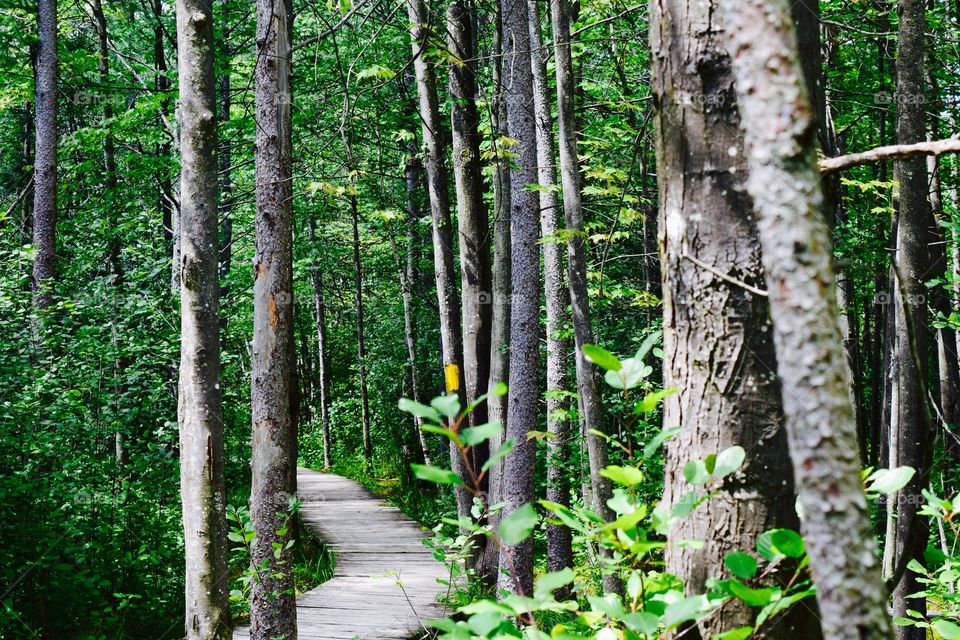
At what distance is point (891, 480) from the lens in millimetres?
1364

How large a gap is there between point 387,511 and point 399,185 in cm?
831

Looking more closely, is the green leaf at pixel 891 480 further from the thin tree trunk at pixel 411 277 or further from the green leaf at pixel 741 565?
the thin tree trunk at pixel 411 277

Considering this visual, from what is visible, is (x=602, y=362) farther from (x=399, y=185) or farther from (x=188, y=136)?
(x=399, y=185)

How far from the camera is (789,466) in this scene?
1.46 metres

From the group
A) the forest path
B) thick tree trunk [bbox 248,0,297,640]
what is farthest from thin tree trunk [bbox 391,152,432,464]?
thick tree trunk [bbox 248,0,297,640]

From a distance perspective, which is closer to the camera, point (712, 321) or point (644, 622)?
point (644, 622)

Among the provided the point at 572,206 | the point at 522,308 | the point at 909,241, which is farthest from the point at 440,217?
the point at 909,241

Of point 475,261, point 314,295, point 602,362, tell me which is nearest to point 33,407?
point 475,261

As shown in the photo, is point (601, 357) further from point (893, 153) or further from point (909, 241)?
point (909, 241)

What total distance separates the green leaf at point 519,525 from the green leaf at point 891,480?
0.72 metres

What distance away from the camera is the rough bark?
8141 millimetres

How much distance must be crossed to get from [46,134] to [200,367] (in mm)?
8986

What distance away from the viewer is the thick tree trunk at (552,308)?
7.38m

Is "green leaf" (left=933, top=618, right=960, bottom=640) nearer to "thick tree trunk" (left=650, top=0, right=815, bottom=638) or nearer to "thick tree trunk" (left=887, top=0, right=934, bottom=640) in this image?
"thick tree trunk" (left=650, top=0, right=815, bottom=638)
